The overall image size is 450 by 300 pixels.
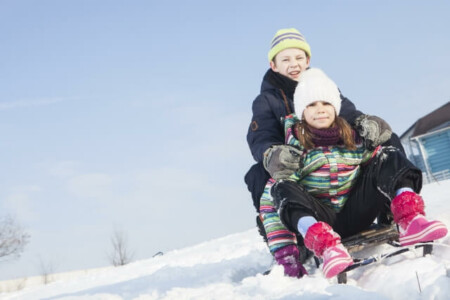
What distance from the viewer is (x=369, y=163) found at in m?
3.15

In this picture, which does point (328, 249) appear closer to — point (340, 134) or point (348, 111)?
point (340, 134)

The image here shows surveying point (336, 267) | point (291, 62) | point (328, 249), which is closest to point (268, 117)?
point (291, 62)

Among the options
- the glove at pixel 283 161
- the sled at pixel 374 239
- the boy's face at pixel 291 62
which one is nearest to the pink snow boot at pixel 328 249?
the sled at pixel 374 239

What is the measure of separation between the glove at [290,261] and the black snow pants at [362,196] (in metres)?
0.24

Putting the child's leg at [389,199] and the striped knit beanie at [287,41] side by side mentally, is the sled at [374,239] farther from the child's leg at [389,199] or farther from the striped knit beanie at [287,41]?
the striped knit beanie at [287,41]

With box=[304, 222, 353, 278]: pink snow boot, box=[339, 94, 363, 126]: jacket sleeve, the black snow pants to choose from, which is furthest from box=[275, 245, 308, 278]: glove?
box=[339, 94, 363, 126]: jacket sleeve

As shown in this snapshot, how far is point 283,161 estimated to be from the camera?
9.84 ft

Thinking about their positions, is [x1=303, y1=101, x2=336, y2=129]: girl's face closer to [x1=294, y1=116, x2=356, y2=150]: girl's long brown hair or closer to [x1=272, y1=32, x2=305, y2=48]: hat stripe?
[x1=294, y1=116, x2=356, y2=150]: girl's long brown hair

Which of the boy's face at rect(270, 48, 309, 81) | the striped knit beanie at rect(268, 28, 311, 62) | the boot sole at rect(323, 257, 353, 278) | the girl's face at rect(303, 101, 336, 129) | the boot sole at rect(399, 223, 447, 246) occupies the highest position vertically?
the striped knit beanie at rect(268, 28, 311, 62)

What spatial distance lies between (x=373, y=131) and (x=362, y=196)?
0.40 m

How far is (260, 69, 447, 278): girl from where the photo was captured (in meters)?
2.87

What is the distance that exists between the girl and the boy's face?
21.2 inches

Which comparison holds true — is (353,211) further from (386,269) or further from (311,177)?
(386,269)

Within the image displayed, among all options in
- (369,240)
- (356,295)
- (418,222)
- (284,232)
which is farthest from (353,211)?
(356,295)
